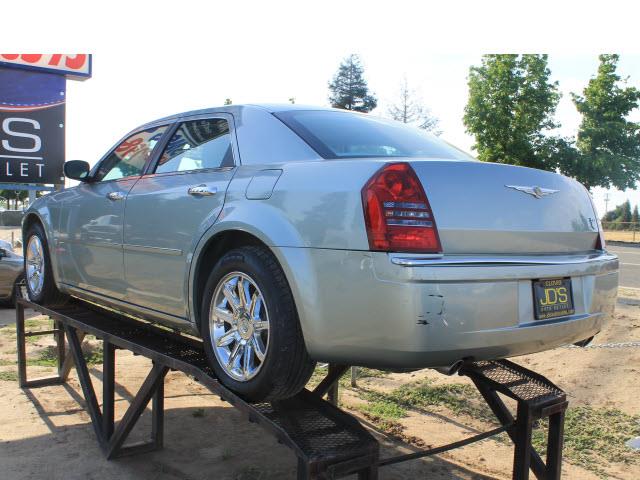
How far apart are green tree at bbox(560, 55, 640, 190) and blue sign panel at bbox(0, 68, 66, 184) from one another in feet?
67.7

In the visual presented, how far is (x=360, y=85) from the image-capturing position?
45219 mm

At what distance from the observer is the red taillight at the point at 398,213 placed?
7.68ft

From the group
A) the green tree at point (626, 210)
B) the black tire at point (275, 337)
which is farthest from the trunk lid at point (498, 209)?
the green tree at point (626, 210)

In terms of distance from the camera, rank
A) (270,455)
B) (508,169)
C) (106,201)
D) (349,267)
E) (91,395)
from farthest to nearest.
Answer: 1. (91,395)
2. (270,455)
3. (106,201)
4. (508,169)
5. (349,267)

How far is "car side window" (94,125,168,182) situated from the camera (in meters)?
4.00

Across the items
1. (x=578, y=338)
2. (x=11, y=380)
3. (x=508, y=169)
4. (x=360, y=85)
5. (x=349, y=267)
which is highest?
(x=360, y=85)

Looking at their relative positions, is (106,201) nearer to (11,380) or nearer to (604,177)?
(11,380)

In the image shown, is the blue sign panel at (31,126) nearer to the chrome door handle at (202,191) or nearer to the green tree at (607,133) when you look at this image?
the chrome door handle at (202,191)

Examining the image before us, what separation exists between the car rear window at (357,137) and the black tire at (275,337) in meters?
0.59

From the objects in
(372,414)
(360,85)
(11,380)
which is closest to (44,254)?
(11,380)

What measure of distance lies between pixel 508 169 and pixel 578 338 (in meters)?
0.89

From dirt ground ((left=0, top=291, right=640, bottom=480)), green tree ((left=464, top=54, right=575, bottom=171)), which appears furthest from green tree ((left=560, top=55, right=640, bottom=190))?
dirt ground ((left=0, top=291, right=640, bottom=480))

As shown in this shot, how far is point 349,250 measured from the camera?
7.82ft

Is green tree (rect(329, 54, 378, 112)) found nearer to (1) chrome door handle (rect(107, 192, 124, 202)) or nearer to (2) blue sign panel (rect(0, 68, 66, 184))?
(2) blue sign panel (rect(0, 68, 66, 184))
